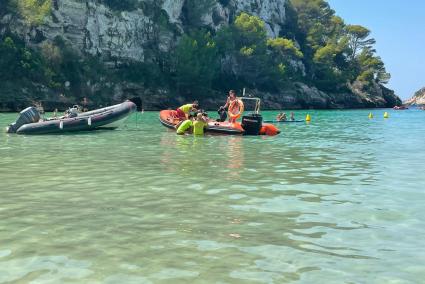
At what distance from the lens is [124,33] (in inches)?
2586

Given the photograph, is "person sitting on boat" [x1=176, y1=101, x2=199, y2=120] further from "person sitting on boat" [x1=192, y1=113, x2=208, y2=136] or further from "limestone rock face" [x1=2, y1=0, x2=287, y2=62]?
"limestone rock face" [x1=2, y1=0, x2=287, y2=62]

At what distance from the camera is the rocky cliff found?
5919cm

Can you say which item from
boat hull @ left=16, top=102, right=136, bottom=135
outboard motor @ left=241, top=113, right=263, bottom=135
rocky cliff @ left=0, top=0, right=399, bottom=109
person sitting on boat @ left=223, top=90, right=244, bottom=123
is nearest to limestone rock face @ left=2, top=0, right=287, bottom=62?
rocky cliff @ left=0, top=0, right=399, bottom=109

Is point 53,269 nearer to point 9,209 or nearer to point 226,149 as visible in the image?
point 9,209

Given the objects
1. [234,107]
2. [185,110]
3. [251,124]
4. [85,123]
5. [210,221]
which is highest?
[234,107]

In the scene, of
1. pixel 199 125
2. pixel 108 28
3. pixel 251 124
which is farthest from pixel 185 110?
pixel 108 28

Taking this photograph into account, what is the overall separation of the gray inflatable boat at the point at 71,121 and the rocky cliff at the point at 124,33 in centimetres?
3099

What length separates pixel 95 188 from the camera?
8.79 metres

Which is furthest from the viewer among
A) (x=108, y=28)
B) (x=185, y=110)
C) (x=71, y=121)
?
(x=108, y=28)

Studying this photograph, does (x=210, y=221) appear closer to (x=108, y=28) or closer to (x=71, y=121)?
(x=71, y=121)

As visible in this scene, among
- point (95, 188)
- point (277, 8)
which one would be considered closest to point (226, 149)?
point (95, 188)

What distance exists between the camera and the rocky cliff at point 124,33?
5919 centimetres

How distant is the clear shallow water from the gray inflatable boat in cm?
930

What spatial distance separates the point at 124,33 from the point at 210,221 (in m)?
62.7
